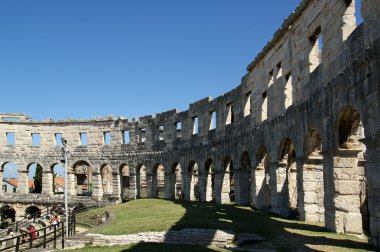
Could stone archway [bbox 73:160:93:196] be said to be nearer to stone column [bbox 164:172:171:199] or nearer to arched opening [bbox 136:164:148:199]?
arched opening [bbox 136:164:148:199]

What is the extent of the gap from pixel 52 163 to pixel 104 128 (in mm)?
5642

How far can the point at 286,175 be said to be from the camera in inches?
770

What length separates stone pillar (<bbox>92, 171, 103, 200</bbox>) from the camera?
125ft

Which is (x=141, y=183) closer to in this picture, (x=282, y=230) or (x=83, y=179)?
(x=83, y=179)

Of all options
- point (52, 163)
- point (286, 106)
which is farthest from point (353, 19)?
point (52, 163)

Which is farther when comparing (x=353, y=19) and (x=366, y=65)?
(x=353, y=19)

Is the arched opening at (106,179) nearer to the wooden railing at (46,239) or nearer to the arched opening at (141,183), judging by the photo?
the arched opening at (141,183)

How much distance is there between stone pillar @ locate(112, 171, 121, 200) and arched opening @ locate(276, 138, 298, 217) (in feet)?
65.8

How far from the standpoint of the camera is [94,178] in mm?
38969

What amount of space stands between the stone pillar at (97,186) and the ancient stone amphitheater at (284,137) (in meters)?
0.10

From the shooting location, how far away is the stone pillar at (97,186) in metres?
38.2

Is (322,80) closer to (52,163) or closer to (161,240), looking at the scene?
(161,240)

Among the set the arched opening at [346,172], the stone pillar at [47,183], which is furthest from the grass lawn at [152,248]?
the stone pillar at [47,183]

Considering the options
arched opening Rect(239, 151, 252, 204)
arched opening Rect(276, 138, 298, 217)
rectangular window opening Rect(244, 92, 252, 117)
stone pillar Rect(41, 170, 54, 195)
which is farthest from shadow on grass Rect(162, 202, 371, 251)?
stone pillar Rect(41, 170, 54, 195)
